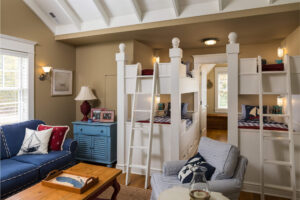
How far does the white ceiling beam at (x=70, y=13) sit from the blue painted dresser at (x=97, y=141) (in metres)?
1.98

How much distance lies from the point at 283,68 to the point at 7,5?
4428mm

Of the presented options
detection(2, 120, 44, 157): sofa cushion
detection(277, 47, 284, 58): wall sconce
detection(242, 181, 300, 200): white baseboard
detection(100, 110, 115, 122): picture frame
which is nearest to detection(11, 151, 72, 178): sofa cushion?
detection(2, 120, 44, 157): sofa cushion

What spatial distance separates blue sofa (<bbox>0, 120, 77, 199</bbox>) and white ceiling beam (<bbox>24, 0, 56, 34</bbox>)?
205cm

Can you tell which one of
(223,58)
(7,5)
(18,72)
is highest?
(7,5)

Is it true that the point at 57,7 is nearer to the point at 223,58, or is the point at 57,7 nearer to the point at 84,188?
the point at 84,188

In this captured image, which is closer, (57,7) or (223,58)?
(57,7)

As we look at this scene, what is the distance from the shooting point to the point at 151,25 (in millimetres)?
3602

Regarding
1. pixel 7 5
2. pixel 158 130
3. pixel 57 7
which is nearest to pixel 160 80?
pixel 158 130

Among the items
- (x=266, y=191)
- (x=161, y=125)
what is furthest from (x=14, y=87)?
(x=266, y=191)

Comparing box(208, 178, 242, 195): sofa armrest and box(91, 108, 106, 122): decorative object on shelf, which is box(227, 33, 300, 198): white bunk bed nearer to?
box(208, 178, 242, 195): sofa armrest

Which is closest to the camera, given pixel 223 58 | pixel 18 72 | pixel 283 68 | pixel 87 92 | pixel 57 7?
pixel 283 68

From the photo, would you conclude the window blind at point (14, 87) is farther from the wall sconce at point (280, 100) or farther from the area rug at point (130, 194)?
the wall sconce at point (280, 100)

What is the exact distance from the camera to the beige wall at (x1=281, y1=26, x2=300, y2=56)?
3635mm

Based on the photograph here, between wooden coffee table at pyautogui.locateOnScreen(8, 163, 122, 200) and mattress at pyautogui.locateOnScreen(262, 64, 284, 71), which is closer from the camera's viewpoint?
wooden coffee table at pyautogui.locateOnScreen(8, 163, 122, 200)
